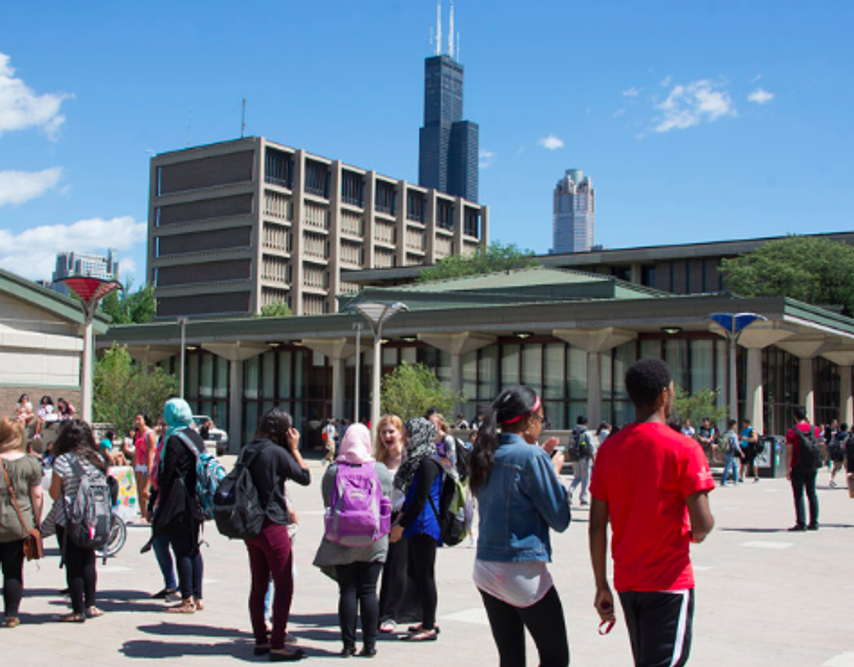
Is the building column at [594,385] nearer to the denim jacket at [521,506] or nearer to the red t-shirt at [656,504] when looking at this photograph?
the denim jacket at [521,506]

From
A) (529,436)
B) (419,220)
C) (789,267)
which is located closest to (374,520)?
(529,436)

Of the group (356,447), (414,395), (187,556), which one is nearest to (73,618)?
(187,556)

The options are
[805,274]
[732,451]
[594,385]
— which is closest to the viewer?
[732,451]

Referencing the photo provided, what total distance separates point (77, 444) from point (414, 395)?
3443 cm

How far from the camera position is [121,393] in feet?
163

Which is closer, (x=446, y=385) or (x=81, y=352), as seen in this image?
(x=81, y=352)

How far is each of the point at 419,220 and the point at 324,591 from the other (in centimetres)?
11673

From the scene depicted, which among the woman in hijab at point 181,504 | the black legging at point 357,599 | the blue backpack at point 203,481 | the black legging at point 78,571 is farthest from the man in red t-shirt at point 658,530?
the black legging at point 78,571

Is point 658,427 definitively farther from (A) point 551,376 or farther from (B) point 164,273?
(B) point 164,273

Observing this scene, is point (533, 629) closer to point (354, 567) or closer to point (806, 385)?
point (354, 567)

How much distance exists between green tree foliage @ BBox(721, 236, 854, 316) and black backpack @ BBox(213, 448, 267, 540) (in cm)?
6096

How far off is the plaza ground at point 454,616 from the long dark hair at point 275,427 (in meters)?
1.54

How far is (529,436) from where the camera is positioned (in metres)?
5.35

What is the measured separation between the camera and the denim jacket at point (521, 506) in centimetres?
505
